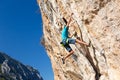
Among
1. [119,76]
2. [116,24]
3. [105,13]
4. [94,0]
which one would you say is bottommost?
[119,76]

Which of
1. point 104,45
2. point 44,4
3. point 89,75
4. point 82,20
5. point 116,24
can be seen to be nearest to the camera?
point 116,24

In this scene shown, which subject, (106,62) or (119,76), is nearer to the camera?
(119,76)

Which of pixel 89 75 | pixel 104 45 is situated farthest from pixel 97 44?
pixel 89 75

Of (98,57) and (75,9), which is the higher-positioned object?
(75,9)

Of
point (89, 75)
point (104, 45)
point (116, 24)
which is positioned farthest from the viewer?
point (89, 75)

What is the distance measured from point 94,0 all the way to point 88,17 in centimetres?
141

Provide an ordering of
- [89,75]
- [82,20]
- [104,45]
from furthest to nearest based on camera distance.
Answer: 1. [89,75]
2. [82,20]
3. [104,45]

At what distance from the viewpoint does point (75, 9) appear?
776 inches

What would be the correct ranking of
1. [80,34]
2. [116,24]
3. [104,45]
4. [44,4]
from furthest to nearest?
[44,4], [80,34], [104,45], [116,24]

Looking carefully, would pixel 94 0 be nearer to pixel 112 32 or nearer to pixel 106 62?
pixel 112 32

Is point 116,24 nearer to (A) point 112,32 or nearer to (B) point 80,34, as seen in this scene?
(A) point 112,32

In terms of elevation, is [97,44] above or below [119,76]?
above

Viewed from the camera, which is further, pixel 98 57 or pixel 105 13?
pixel 98 57

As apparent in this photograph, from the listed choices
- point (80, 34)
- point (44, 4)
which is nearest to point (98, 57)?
point (80, 34)
